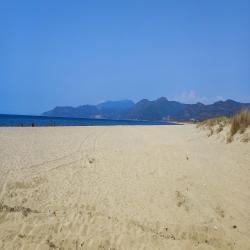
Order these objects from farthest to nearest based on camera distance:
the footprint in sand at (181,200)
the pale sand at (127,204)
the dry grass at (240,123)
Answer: the dry grass at (240,123) < the footprint in sand at (181,200) < the pale sand at (127,204)

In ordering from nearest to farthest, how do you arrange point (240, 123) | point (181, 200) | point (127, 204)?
point (127, 204) → point (181, 200) → point (240, 123)

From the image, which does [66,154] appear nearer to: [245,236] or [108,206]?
[108,206]

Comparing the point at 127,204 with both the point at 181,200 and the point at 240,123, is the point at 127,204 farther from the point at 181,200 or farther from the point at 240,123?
the point at 240,123

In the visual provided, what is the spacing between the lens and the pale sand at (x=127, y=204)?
4.59 meters

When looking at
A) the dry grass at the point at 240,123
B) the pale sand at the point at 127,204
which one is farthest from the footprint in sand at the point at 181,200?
the dry grass at the point at 240,123

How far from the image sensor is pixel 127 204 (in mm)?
5973

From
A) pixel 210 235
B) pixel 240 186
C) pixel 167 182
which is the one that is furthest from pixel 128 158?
pixel 210 235

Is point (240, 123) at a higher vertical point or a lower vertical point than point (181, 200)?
higher

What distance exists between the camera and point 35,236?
4594 millimetres

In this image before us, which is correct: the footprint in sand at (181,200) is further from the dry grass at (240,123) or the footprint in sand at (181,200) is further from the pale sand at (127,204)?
the dry grass at (240,123)

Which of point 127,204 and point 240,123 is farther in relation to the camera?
point 240,123

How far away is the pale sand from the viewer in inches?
181

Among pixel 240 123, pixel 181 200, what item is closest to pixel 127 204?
pixel 181 200

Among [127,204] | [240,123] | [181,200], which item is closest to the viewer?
[127,204]
